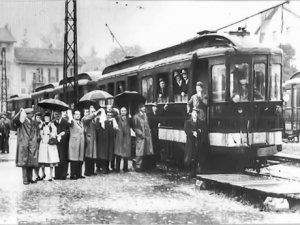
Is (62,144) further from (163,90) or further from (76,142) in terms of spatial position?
(163,90)

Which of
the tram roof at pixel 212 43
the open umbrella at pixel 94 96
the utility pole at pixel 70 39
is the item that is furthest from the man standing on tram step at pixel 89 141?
the tram roof at pixel 212 43

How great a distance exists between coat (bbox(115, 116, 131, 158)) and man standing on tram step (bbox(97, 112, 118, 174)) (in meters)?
0.09

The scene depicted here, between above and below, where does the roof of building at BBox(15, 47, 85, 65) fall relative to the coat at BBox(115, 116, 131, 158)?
above

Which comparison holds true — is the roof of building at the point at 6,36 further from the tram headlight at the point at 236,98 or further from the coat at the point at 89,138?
the tram headlight at the point at 236,98

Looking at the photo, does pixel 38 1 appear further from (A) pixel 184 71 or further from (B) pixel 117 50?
(A) pixel 184 71

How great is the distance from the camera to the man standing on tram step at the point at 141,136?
1055 centimetres

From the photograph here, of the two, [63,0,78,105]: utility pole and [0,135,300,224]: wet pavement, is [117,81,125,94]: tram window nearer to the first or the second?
[63,0,78,105]: utility pole

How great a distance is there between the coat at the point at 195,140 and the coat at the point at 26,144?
286 cm

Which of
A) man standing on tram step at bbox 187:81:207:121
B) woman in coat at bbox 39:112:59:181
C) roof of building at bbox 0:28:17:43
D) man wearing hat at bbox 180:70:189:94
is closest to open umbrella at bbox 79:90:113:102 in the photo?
woman in coat at bbox 39:112:59:181

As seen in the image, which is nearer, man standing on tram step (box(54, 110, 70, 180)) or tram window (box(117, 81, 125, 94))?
man standing on tram step (box(54, 110, 70, 180))

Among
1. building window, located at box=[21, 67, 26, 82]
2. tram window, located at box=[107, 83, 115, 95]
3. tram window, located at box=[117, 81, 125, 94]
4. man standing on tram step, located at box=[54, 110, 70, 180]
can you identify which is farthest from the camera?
tram window, located at box=[107, 83, 115, 95]

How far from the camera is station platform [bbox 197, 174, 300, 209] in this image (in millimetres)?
→ 6779

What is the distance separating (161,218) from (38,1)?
4.56m

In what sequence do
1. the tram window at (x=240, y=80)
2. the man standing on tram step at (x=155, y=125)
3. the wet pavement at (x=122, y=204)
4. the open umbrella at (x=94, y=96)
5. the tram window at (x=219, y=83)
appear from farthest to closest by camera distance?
the open umbrella at (x=94, y=96)
the man standing on tram step at (x=155, y=125)
the tram window at (x=219, y=83)
the tram window at (x=240, y=80)
the wet pavement at (x=122, y=204)
